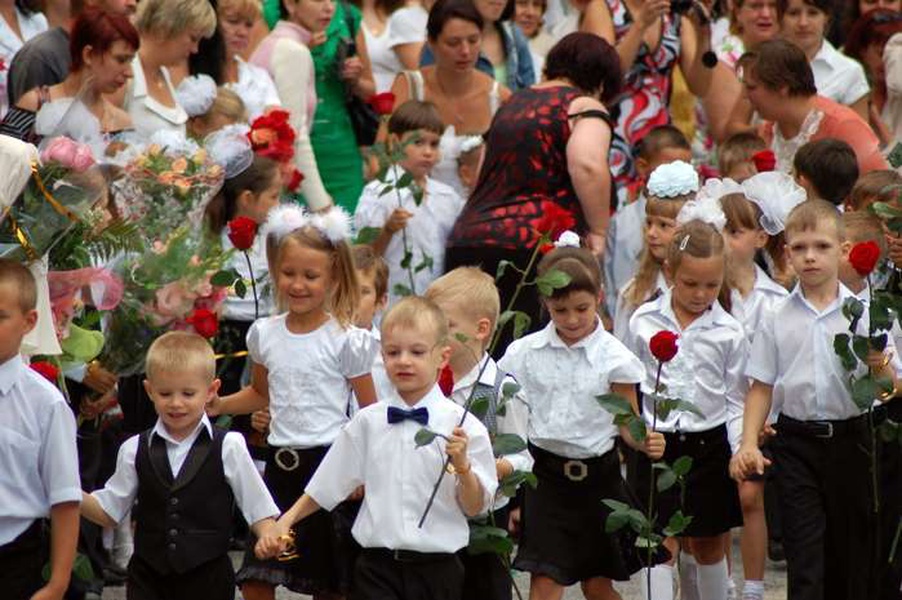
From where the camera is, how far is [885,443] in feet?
23.8

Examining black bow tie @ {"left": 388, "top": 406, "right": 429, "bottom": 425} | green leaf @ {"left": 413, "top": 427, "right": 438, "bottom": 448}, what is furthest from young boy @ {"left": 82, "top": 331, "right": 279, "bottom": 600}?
green leaf @ {"left": 413, "top": 427, "right": 438, "bottom": 448}

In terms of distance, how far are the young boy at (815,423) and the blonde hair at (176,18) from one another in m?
3.23

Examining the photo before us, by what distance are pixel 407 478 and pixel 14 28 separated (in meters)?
4.32

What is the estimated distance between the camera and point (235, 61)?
10.1m

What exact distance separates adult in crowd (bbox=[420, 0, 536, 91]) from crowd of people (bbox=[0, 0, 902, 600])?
392 mm

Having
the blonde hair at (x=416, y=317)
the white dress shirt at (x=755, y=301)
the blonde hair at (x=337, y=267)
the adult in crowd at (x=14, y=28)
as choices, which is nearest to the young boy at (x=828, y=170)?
the white dress shirt at (x=755, y=301)

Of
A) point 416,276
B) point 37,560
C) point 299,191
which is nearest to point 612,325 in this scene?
point 416,276

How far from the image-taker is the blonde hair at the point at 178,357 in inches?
249

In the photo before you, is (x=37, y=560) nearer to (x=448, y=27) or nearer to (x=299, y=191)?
(x=299, y=191)

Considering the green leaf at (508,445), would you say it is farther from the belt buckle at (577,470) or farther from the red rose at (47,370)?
the red rose at (47,370)

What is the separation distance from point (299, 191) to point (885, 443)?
389 cm

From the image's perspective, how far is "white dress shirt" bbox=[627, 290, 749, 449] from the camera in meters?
7.68

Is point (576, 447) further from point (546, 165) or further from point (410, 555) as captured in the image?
point (546, 165)

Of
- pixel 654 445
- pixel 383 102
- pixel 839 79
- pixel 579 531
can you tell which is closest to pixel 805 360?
pixel 654 445
